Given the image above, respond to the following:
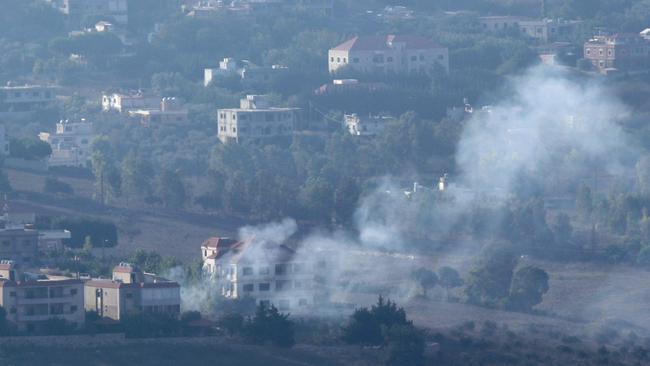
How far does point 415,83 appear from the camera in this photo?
2830 inches

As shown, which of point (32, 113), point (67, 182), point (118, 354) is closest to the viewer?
point (118, 354)

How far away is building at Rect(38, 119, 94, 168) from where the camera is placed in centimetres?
5934

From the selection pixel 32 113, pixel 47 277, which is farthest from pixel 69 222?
pixel 32 113

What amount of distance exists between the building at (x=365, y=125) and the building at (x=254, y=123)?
4.64 feet

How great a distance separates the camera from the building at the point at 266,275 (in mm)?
46375

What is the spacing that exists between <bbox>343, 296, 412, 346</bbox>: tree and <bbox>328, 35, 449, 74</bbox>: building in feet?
96.0

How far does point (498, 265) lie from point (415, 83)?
2422 cm

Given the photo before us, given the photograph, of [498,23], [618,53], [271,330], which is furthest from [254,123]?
[271,330]

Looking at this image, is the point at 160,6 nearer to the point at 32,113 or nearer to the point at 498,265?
the point at 32,113

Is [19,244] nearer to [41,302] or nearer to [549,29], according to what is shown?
[41,302]

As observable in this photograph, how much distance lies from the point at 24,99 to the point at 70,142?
5904mm

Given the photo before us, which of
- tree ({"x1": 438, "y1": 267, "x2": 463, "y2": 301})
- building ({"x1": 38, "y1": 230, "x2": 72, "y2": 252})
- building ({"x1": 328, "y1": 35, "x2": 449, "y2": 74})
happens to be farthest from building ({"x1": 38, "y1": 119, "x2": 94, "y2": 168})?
tree ({"x1": 438, "y1": 267, "x2": 463, "y2": 301})

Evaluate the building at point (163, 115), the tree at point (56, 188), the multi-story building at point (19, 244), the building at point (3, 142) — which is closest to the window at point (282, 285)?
the multi-story building at point (19, 244)

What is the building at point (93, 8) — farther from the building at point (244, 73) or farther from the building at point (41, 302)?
the building at point (41, 302)
